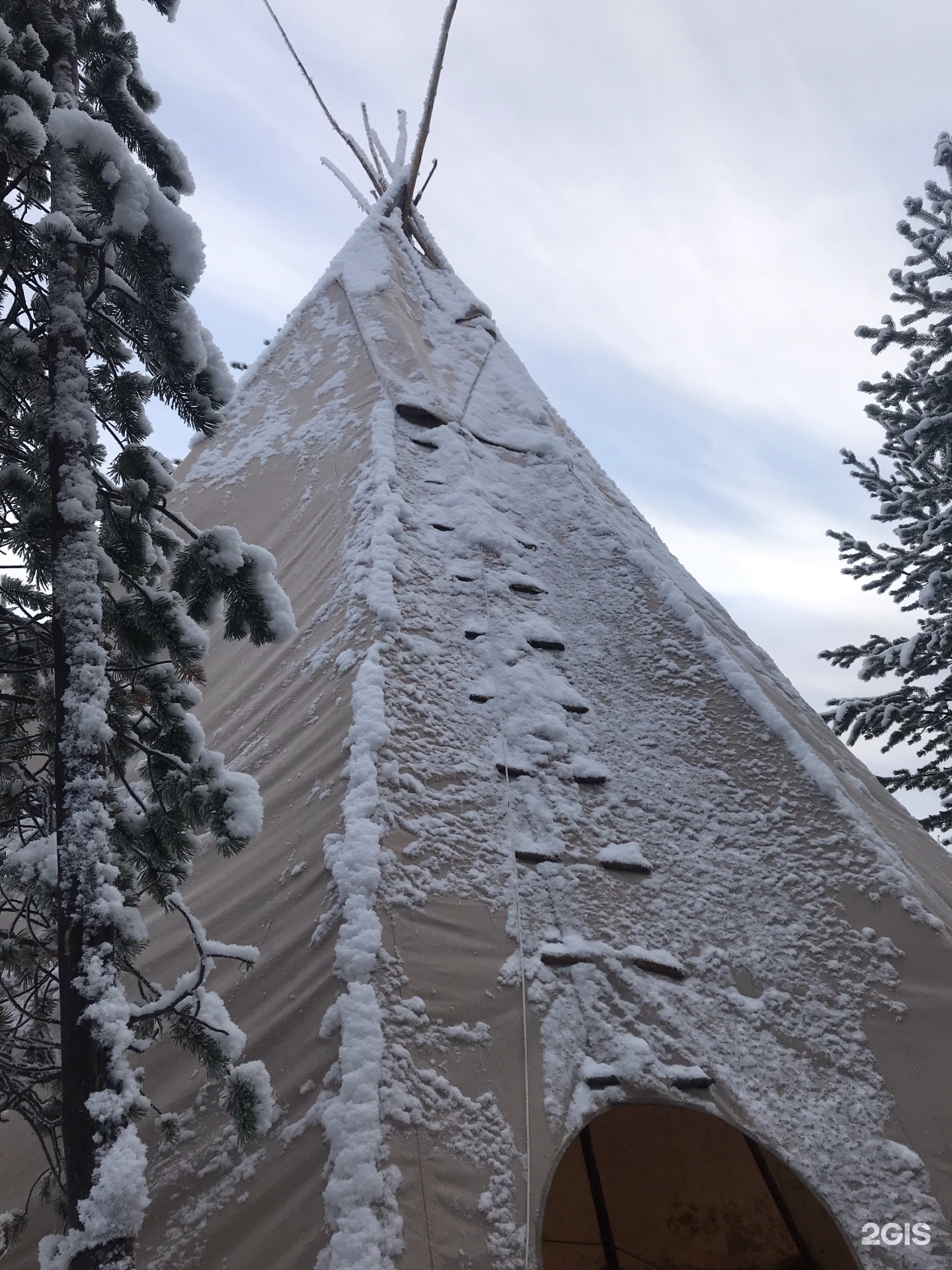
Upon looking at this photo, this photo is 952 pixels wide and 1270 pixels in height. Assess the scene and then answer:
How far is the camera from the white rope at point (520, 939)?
1465 millimetres

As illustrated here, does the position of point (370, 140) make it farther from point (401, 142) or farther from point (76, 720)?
point (76, 720)

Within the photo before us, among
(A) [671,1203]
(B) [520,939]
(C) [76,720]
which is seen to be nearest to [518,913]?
(B) [520,939]

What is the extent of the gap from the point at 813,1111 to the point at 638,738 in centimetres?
105

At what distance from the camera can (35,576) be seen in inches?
62.9

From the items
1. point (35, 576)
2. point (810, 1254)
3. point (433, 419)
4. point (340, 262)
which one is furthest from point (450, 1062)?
point (340, 262)

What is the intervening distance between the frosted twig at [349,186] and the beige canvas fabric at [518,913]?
403 cm

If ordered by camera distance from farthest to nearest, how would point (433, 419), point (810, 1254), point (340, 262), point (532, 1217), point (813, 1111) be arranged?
point (340, 262)
point (433, 419)
point (810, 1254)
point (813, 1111)
point (532, 1217)

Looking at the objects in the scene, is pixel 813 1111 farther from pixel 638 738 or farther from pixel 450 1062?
pixel 638 738

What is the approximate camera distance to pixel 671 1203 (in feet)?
10.8

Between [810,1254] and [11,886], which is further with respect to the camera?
[810,1254]

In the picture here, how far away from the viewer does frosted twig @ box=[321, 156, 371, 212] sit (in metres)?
6.21

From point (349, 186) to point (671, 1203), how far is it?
22.8ft

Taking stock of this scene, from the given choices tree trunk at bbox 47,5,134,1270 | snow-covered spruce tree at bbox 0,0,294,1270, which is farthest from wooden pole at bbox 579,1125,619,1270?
tree trunk at bbox 47,5,134,1270

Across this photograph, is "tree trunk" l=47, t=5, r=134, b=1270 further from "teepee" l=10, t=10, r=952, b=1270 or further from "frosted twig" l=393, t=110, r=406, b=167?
"frosted twig" l=393, t=110, r=406, b=167
